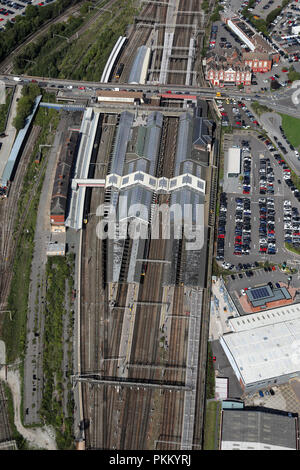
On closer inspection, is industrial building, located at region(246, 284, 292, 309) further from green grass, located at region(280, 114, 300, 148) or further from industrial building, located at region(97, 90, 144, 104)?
industrial building, located at region(97, 90, 144, 104)

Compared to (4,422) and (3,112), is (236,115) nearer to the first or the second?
(3,112)

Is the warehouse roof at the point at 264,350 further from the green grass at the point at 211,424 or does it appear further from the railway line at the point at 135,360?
the railway line at the point at 135,360

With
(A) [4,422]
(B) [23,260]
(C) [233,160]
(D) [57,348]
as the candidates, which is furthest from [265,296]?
(A) [4,422]

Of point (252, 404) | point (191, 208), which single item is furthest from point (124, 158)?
point (252, 404)

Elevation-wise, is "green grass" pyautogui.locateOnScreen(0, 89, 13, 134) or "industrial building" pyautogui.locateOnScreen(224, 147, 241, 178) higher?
"green grass" pyautogui.locateOnScreen(0, 89, 13, 134)

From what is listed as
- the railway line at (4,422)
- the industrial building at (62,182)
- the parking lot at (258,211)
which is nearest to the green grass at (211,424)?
the parking lot at (258,211)

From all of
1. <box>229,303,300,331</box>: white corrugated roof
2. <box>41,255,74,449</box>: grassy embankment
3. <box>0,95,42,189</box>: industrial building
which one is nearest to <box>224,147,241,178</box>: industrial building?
<box>229,303,300,331</box>: white corrugated roof

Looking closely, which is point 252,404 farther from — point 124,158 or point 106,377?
point 124,158
